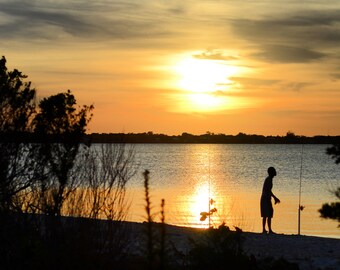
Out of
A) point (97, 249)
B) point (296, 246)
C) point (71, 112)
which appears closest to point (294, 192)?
point (296, 246)

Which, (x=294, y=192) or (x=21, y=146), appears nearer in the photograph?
(x=21, y=146)

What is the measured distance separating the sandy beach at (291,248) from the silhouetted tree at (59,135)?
208cm

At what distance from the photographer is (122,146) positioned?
13211mm

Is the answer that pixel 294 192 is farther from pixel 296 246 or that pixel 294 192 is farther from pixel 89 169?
pixel 89 169

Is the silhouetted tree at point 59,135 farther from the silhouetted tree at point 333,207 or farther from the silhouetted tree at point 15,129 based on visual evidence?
the silhouetted tree at point 333,207

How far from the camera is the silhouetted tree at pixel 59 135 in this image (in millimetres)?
13258

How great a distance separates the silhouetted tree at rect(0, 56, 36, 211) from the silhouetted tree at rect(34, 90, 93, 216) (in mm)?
344

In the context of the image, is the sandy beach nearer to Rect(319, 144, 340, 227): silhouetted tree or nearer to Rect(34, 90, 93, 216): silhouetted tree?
Rect(34, 90, 93, 216): silhouetted tree

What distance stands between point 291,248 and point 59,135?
6.70m

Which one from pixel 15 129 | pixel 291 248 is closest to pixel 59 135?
pixel 15 129

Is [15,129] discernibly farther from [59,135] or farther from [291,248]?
[291,248]

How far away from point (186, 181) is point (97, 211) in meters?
64.3

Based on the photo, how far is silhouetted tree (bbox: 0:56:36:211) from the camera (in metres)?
13.7

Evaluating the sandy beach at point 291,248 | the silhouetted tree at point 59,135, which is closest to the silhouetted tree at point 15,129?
the silhouetted tree at point 59,135
